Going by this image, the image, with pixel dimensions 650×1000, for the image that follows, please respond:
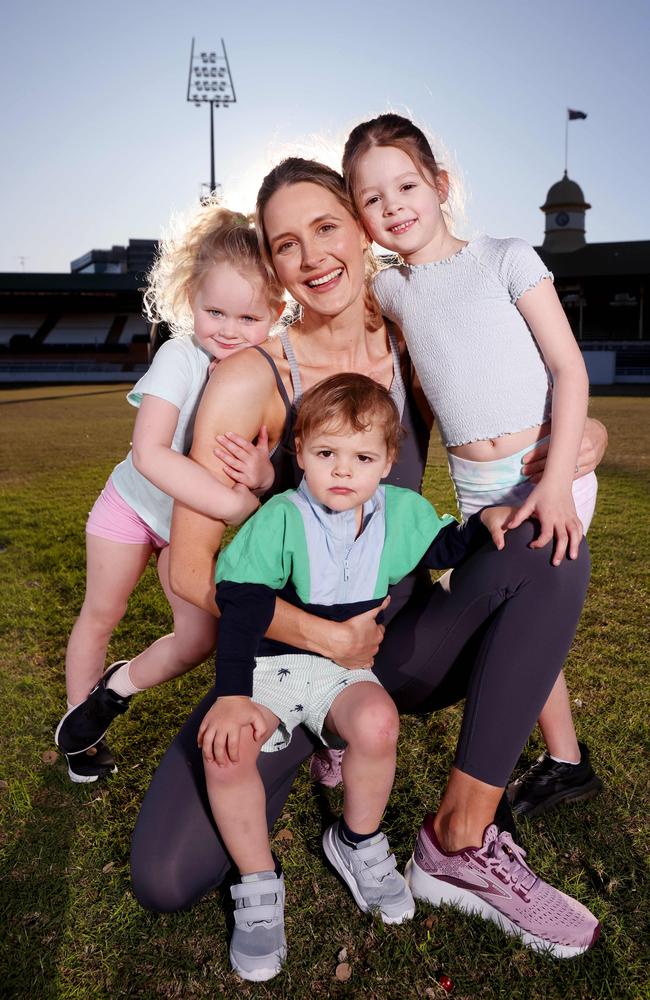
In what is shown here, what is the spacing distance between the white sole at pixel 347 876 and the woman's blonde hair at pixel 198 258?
1.51 m

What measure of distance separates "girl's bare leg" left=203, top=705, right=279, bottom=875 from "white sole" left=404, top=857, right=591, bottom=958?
1.23 feet

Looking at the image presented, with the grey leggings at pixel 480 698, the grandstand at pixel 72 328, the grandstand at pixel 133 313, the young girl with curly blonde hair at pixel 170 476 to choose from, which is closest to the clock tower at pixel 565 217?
the grandstand at pixel 133 313

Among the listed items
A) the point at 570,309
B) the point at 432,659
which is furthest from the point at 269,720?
A: the point at 570,309

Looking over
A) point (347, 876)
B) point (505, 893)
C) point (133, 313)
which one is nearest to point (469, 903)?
point (505, 893)

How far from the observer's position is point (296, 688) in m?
2.06

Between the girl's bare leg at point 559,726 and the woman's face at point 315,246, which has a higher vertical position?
the woman's face at point 315,246

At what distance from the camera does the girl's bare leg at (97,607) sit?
2.89 m

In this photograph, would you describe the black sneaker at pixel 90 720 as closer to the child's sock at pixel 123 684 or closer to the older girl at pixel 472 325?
the child's sock at pixel 123 684

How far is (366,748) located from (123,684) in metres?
1.12

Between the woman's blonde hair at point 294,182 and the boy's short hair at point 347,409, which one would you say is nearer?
A: the boy's short hair at point 347,409

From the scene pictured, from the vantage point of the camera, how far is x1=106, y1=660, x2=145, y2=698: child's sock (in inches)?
109

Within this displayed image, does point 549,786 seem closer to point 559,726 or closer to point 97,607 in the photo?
point 559,726

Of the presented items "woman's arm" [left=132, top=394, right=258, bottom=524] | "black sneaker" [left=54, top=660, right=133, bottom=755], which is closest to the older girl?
"woman's arm" [left=132, top=394, right=258, bottom=524]

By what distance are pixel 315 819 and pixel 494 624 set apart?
36.1 inches
